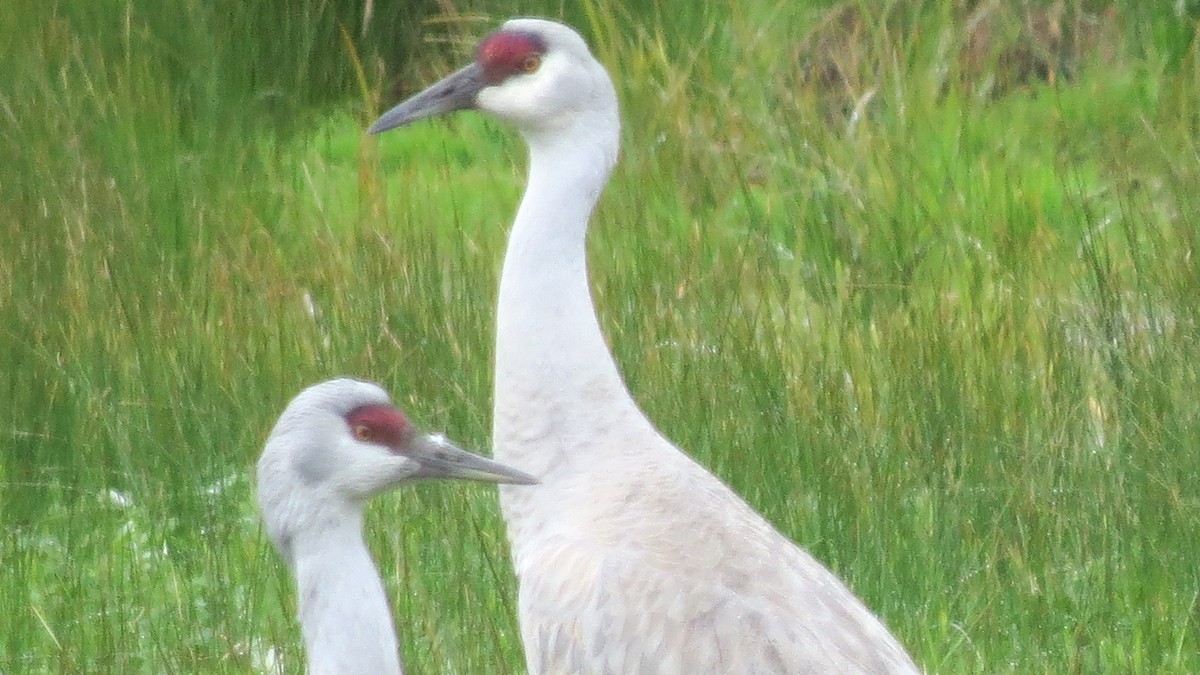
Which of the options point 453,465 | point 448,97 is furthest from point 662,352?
point 453,465

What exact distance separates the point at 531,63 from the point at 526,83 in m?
0.06

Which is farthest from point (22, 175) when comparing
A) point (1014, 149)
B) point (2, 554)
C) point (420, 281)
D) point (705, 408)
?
point (1014, 149)

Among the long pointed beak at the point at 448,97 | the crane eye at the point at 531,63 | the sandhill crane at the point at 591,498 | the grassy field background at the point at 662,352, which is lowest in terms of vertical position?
the grassy field background at the point at 662,352

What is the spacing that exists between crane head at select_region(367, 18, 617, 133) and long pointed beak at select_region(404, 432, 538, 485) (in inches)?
28.2

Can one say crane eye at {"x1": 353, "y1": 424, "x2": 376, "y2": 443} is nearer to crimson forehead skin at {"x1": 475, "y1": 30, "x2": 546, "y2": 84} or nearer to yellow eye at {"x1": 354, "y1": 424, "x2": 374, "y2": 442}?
yellow eye at {"x1": 354, "y1": 424, "x2": 374, "y2": 442}

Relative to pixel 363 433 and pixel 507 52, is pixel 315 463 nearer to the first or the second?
pixel 363 433

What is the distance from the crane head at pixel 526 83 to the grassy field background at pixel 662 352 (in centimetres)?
85

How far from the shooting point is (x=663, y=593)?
3.09 metres

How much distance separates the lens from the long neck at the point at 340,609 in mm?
2822

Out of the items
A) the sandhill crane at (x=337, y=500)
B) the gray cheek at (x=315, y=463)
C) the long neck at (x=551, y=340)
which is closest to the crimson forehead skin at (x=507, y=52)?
the long neck at (x=551, y=340)

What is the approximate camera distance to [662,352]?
4.74 meters

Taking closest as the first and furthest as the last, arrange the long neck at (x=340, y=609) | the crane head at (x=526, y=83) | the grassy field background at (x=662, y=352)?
the long neck at (x=340, y=609) < the crane head at (x=526, y=83) < the grassy field background at (x=662, y=352)

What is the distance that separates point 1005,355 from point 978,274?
637mm

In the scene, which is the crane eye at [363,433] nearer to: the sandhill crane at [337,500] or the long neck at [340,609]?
the sandhill crane at [337,500]
